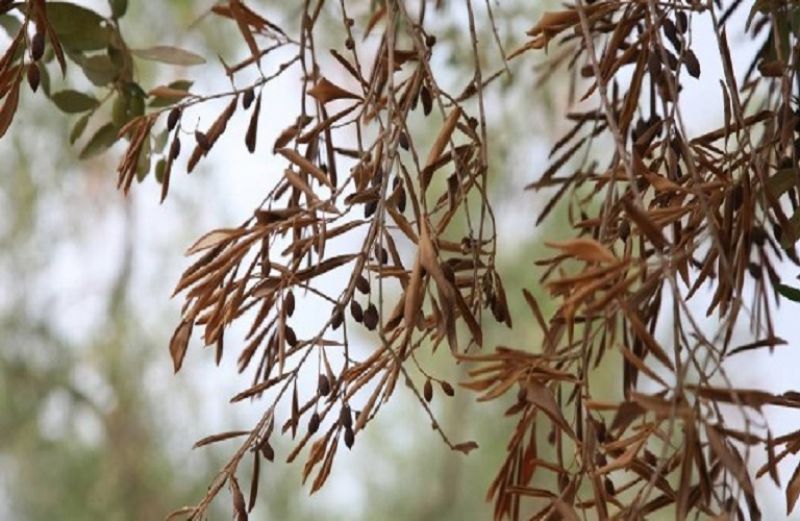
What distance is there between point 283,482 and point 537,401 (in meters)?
2.75

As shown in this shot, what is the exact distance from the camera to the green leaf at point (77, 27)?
739 millimetres

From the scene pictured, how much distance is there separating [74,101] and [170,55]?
0.07 meters

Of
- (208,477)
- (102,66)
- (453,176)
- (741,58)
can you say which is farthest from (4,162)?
(453,176)

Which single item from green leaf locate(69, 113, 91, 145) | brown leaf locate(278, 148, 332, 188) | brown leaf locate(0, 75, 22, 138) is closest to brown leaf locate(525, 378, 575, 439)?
brown leaf locate(278, 148, 332, 188)

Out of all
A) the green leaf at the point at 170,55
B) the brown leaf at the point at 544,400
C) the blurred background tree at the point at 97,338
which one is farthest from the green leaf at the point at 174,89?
the blurred background tree at the point at 97,338

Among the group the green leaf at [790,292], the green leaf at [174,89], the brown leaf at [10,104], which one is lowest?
the green leaf at [790,292]

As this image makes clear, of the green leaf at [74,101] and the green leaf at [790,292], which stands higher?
the green leaf at [74,101]

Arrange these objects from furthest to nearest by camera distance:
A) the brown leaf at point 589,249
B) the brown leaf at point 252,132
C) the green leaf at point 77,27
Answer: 1. the green leaf at point 77,27
2. the brown leaf at point 252,132
3. the brown leaf at point 589,249

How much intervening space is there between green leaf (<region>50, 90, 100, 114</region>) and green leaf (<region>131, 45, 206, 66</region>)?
0.14ft

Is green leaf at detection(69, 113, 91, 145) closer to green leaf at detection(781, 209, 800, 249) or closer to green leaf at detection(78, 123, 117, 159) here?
green leaf at detection(78, 123, 117, 159)

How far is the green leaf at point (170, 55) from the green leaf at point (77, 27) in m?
0.02

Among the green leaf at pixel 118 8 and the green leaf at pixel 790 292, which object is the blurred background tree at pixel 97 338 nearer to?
the green leaf at pixel 118 8

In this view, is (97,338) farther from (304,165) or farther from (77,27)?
(304,165)

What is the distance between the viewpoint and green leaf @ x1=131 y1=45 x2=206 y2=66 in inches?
30.0
